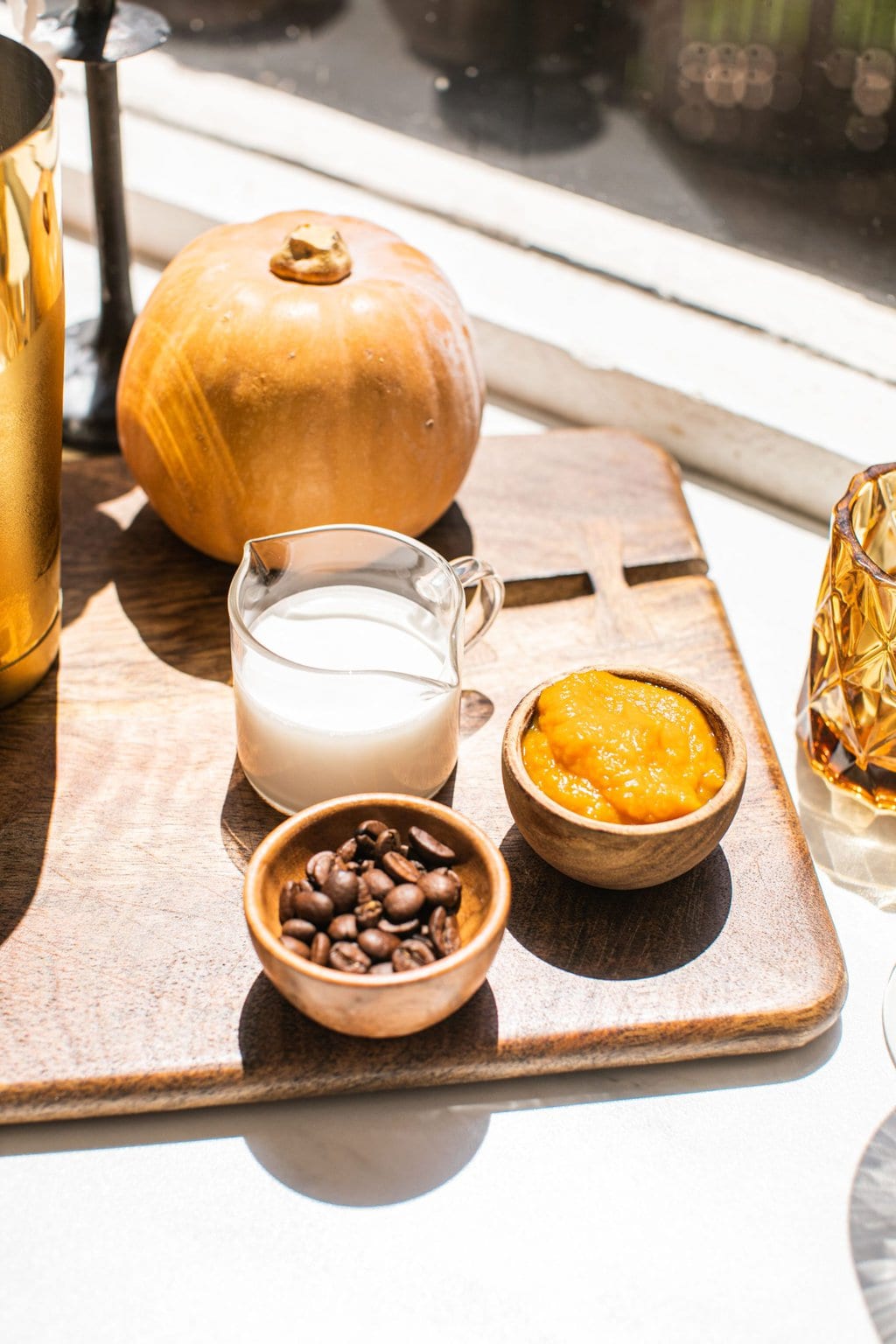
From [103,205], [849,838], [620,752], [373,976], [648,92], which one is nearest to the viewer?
[373,976]

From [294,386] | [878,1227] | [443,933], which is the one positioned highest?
[294,386]

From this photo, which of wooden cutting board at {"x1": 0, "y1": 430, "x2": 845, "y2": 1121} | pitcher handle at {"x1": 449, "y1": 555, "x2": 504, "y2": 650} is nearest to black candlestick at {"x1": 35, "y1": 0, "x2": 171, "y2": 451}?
wooden cutting board at {"x1": 0, "y1": 430, "x2": 845, "y2": 1121}

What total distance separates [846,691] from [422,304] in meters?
0.40

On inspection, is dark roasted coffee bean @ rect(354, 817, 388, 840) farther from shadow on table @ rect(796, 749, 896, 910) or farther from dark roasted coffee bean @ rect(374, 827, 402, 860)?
shadow on table @ rect(796, 749, 896, 910)

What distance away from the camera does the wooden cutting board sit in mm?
688

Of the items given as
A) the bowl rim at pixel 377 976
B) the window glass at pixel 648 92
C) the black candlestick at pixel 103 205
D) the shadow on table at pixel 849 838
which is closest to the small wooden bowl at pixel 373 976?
the bowl rim at pixel 377 976

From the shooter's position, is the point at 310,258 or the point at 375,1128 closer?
the point at 375,1128

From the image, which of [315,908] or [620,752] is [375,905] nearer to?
[315,908]

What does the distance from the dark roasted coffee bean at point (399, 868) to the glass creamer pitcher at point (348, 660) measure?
0.09m

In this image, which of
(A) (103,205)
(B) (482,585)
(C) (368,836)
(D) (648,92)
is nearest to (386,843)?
(C) (368,836)

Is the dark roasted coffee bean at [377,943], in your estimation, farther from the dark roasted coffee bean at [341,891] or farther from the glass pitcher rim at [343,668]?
the glass pitcher rim at [343,668]

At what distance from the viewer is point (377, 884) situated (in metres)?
0.68

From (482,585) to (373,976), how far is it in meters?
0.35

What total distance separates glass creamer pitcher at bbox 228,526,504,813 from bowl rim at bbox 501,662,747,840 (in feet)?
0.16
